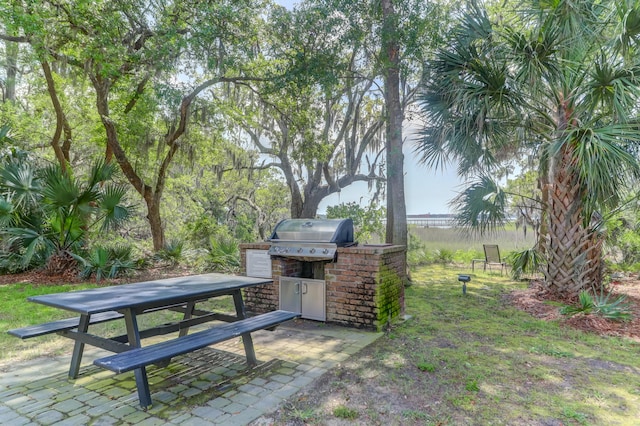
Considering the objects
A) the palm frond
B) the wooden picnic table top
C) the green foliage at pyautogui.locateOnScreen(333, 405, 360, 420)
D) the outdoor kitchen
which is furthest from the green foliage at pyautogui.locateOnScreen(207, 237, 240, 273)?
the green foliage at pyautogui.locateOnScreen(333, 405, 360, 420)

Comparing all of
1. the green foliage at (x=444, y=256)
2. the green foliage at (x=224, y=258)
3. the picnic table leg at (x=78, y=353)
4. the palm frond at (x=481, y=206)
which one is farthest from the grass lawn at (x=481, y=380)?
the green foliage at (x=444, y=256)

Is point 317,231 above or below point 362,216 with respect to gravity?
below

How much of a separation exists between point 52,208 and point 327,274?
6.67 m

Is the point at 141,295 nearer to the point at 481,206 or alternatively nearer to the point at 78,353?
the point at 78,353

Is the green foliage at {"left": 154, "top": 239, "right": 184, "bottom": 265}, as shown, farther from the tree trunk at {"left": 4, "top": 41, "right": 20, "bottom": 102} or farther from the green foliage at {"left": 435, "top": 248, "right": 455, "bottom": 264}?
the green foliage at {"left": 435, "top": 248, "right": 455, "bottom": 264}

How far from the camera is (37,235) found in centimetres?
777

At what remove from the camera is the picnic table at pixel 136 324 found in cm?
257

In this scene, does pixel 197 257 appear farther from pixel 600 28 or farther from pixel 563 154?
pixel 600 28

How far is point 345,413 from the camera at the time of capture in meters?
2.56

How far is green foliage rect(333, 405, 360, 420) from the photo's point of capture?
252cm

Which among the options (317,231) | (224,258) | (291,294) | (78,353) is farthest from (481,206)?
(78,353)

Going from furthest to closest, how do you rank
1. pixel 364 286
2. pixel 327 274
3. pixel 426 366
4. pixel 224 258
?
1. pixel 224 258
2. pixel 327 274
3. pixel 364 286
4. pixel 426 366

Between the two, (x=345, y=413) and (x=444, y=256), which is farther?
(x=444, y=256)

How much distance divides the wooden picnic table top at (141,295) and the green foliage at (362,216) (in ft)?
24.6
